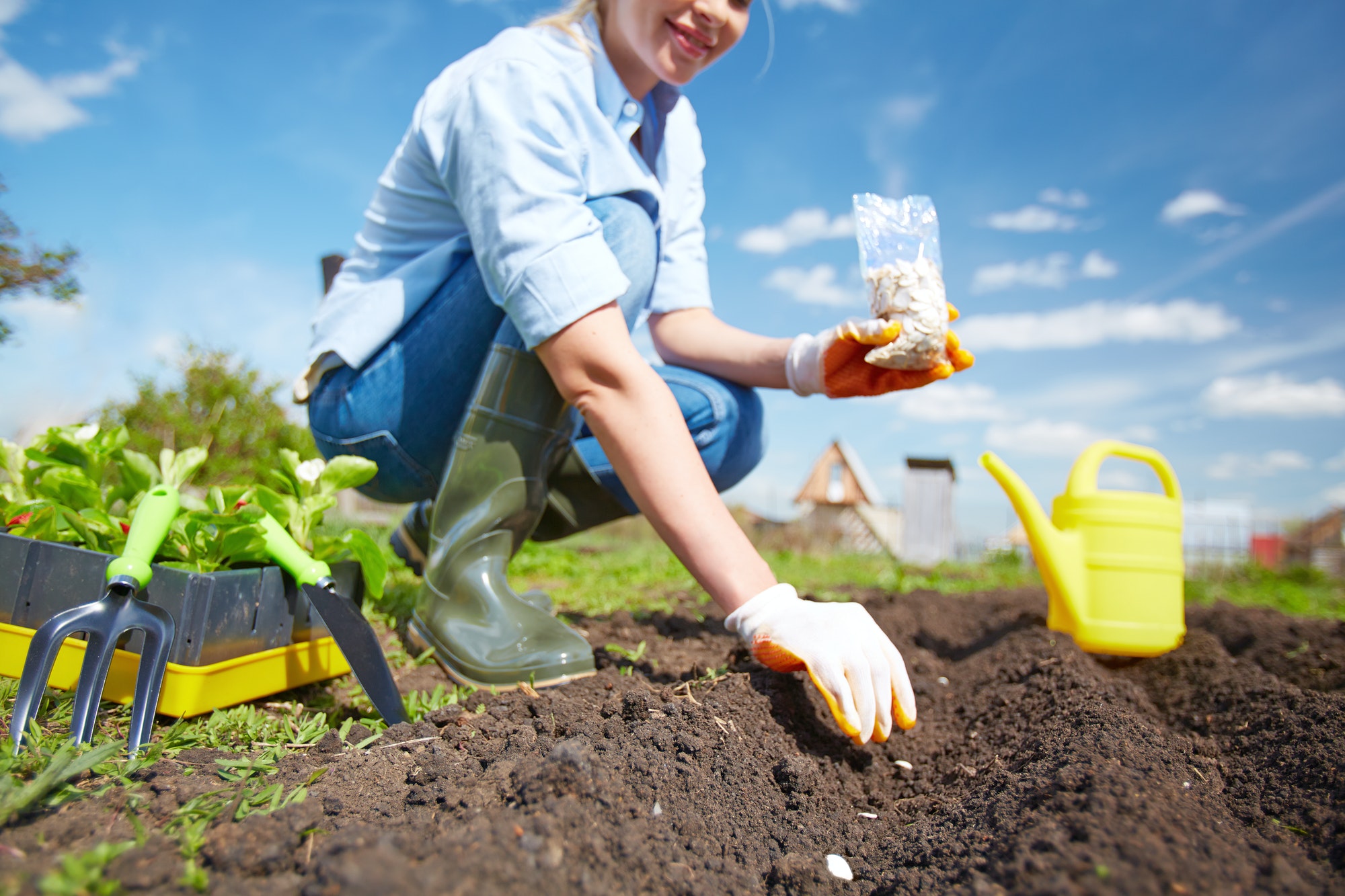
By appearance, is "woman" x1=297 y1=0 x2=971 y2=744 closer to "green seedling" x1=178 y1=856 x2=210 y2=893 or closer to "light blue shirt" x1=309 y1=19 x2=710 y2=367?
"light blue shirt" x1=309 y1=19 x2=710 y2=367

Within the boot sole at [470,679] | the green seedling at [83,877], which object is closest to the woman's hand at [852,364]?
the boot sole at [470,679]

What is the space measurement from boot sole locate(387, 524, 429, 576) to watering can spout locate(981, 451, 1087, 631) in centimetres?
177

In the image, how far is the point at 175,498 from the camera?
128 centimetres

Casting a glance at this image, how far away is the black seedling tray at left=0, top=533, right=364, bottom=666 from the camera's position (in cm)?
123

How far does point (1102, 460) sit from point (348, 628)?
2.03 m

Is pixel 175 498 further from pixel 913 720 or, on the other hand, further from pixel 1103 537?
pixel 1103 537

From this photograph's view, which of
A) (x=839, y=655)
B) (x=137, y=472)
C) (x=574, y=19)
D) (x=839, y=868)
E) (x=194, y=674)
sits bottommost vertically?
(x=839, y=868)

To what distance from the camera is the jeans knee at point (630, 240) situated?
5.68 ft

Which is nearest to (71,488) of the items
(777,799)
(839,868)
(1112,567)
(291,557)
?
(291,557)

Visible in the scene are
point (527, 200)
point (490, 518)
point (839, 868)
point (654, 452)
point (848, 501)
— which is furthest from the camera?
point (848, 501)

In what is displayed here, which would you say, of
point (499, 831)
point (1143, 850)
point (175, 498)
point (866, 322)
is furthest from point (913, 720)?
point (175, 498)

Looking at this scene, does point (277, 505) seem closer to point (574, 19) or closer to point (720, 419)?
point (720, 419)

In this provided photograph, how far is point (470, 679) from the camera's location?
1.55 m

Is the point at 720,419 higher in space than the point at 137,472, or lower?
higher
